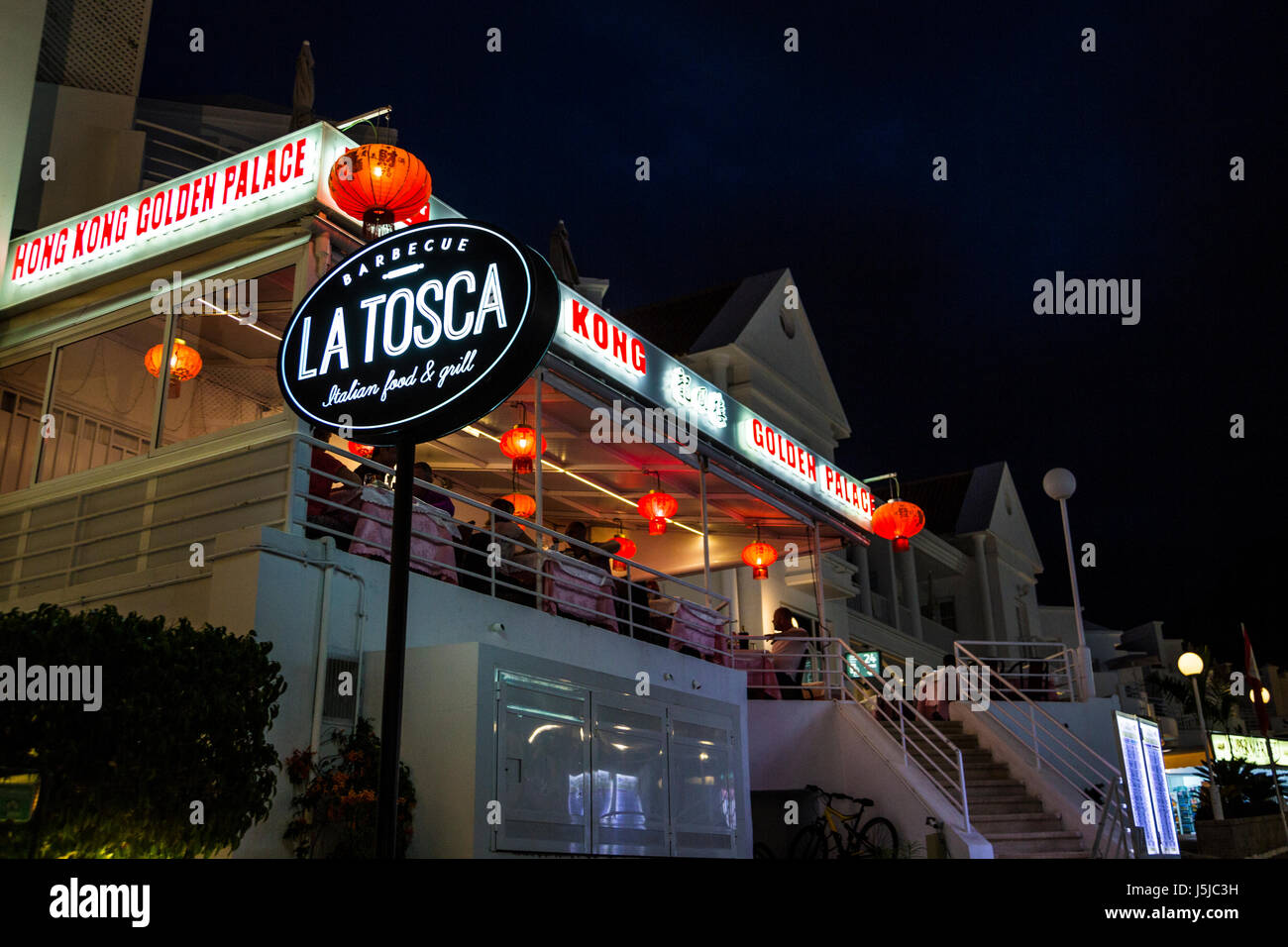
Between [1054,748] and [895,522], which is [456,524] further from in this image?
[1054,748]

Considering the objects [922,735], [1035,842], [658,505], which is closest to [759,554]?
[658,505]

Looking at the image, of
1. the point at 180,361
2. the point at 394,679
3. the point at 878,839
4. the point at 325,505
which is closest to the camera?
the point at 394,679

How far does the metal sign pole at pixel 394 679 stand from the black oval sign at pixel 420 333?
41 cm

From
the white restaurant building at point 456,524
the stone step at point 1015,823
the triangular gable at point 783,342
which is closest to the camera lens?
the white restaurant building at point 456,524

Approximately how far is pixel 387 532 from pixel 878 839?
8.07 meters

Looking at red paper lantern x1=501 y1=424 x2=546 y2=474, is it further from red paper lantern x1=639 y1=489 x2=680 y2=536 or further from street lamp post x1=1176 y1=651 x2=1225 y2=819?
street lamp post x1=1176 y1=651 x2=1225 y2=819

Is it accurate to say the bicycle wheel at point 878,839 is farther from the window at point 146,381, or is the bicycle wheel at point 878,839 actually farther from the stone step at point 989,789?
the window at point 146,381

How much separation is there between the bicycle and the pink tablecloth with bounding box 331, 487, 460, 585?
6.40 metres

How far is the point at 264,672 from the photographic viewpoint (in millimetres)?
7195

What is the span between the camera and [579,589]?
11.6 meters

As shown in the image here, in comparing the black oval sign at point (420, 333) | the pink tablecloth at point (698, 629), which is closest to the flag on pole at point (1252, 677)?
the pink tablecloth at point (698, 629)

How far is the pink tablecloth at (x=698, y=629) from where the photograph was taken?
1340 centimetres

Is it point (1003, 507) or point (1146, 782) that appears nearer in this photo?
point (1146, 782)

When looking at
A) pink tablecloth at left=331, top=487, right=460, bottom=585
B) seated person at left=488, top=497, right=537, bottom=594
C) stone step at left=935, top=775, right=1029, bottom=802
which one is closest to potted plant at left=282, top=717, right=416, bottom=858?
pink tablecloth at left=331, top=487, right=460, bottom=585
